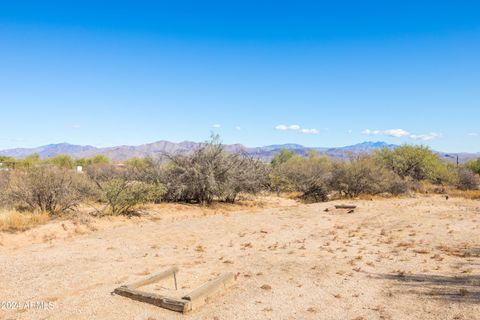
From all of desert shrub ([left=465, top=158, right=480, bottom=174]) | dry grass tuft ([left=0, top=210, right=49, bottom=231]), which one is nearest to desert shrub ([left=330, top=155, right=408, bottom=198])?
dry grass tuft ([left=0, top=210, right=49, bottom=231])

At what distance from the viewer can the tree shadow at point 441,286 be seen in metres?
6.95

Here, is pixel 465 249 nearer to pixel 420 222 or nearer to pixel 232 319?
pixel 420 222

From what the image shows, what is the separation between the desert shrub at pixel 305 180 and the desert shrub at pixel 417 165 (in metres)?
9.48

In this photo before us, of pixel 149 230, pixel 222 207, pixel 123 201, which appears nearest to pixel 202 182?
pixel 222 207

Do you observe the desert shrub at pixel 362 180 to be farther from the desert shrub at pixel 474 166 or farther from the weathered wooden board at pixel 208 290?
the desert shrub at pixel 474 166

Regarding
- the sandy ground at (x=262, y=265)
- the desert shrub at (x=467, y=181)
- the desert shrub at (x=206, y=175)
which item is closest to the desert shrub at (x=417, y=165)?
the desert shrub at (x=467, y=181)

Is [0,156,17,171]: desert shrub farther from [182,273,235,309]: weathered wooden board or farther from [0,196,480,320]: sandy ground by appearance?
[182,273,235,309]: weathered wooden board

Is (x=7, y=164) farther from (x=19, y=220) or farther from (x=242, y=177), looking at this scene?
(x=19, y=220)

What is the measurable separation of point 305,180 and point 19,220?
20.5 m

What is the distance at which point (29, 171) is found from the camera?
51.7 feet

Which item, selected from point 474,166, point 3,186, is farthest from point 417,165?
point 3,186

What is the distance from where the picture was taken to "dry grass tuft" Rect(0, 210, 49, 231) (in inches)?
506

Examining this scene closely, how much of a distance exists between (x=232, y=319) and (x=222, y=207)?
633 inches

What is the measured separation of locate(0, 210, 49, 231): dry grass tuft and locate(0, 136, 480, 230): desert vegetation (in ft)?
2.26
